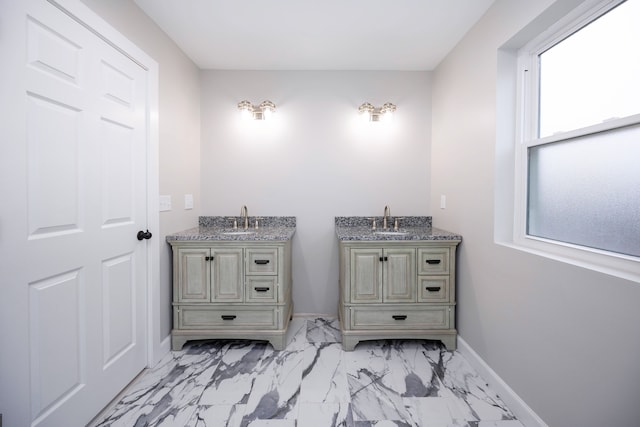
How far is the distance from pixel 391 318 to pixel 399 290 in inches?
8.8

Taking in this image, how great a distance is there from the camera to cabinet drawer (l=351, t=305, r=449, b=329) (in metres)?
2.07

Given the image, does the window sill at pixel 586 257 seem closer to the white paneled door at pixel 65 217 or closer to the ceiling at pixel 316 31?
the ceiling at pixel 316 31

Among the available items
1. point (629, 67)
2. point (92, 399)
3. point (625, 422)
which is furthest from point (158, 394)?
point (629, 67)

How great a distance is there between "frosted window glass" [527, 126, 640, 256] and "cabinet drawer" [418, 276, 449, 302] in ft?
2.31

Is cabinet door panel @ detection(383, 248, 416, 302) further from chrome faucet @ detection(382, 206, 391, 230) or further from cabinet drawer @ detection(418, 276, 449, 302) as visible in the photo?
chrome faucet @ detection(382, 206, 391, 230)

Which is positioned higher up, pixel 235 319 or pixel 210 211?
pixel 210 211

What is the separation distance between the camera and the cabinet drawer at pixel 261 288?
6.72 ft

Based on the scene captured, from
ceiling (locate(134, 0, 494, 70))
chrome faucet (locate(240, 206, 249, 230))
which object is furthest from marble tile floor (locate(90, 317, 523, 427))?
ceiling (locate(134, 0, 494, 70))

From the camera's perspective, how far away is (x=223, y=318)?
2.06 meters

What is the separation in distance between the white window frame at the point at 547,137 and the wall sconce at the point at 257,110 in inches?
73.9

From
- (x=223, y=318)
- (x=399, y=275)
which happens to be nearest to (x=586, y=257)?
(x=399, y=275)

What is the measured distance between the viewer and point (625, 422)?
0.97m

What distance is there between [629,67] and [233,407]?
2.41 m

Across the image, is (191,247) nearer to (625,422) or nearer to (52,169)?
(52,169)
